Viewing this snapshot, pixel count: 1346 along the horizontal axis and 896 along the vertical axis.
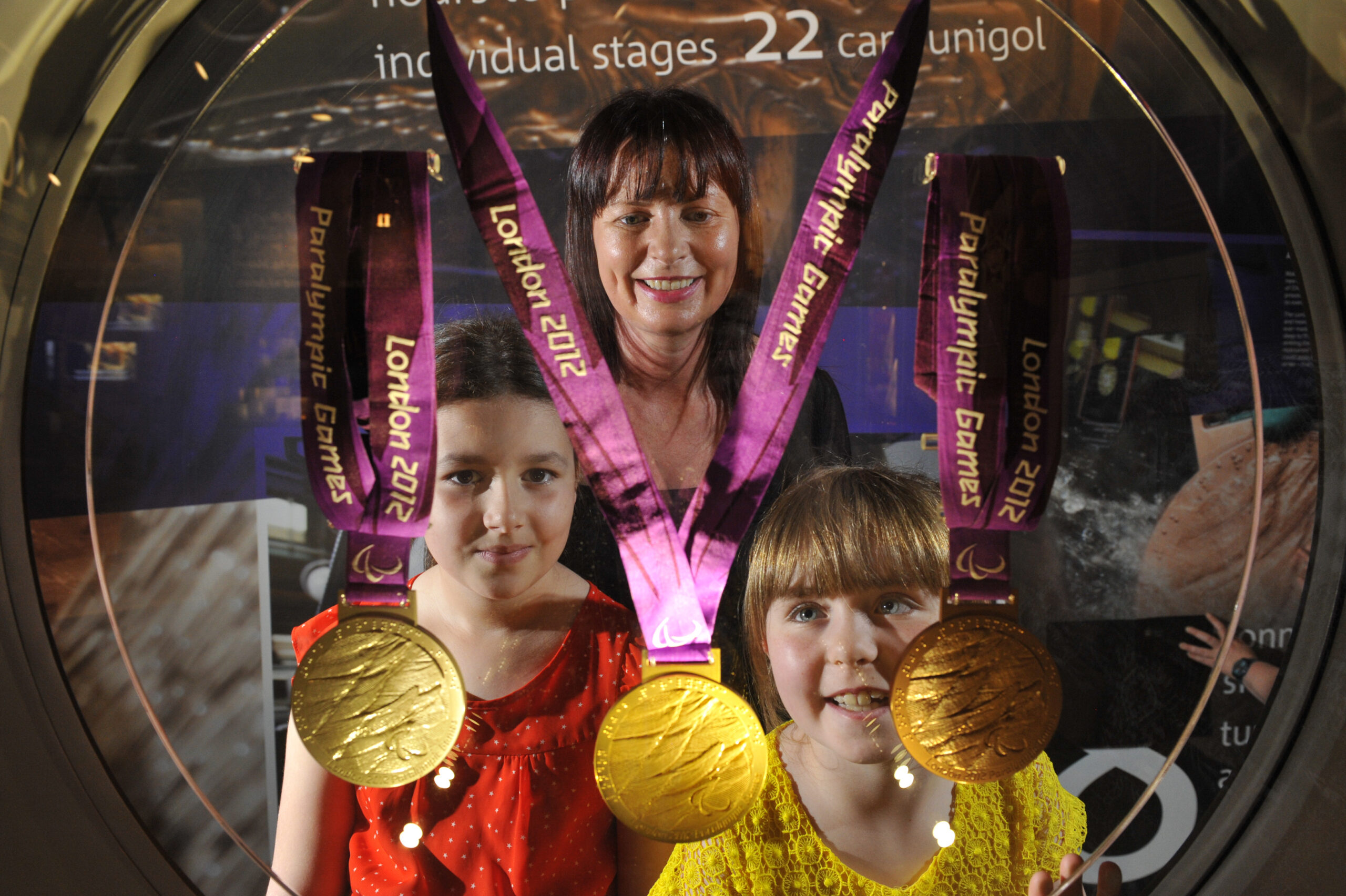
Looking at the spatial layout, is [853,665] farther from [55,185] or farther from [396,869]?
[55,185]

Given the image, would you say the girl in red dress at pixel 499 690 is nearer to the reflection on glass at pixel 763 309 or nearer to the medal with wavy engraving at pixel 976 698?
the reflection on glass at pixel 763 309

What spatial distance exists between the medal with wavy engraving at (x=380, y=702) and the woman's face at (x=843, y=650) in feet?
1.09

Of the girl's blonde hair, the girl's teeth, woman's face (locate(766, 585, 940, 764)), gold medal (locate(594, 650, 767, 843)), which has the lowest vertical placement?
gold medal (locate(594, 650, 767, 843))

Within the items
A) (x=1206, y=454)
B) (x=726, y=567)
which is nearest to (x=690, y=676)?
(x=726, y=567)

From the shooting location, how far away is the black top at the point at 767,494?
75 centimetres

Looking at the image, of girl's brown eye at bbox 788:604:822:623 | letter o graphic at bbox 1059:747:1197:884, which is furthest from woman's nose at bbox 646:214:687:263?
letter o graphic at bbox 1059:747:1197:884

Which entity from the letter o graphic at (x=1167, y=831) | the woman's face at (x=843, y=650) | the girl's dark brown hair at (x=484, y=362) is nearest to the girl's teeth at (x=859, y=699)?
the woman's face at (x=843, y=650)

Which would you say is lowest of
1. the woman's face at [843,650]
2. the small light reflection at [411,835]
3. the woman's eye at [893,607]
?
the small light reflection at [411,835]

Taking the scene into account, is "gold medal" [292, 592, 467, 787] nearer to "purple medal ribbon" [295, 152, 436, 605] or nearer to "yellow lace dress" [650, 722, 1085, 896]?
"purple medal ribbon" [295, 152, 436, 605]

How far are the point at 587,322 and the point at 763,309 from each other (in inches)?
6.9

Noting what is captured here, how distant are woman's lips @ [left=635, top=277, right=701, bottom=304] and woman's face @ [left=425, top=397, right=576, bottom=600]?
0.48ft

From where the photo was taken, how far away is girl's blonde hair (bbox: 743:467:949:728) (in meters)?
0.75

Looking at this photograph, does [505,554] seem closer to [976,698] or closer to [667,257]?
[667,257]

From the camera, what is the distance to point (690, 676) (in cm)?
76
